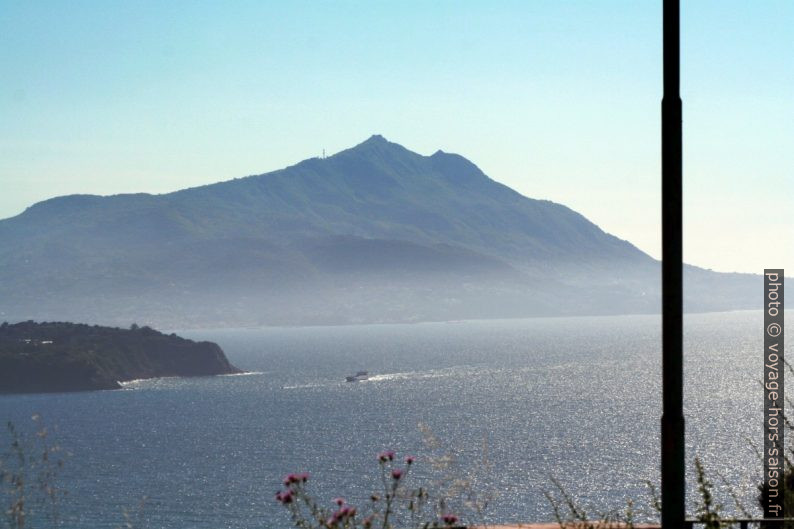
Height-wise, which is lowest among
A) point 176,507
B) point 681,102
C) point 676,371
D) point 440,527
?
point 176,507

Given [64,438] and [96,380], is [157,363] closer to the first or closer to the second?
[96,380]

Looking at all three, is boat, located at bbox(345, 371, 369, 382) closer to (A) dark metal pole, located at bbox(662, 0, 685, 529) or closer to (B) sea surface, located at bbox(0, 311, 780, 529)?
(B) sea surface, located at bbox(0, 311, 780, 529)

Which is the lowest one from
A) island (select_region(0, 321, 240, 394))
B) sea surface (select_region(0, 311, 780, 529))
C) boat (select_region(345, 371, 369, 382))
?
sea surface (select_region(0, 311, 780, 529))

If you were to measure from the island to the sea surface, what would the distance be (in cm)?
470

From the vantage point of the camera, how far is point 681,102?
17.7ft

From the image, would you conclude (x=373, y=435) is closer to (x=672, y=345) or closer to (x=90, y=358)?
(x=90, y=358)

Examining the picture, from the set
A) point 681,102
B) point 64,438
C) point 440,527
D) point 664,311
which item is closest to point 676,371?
point 664,311

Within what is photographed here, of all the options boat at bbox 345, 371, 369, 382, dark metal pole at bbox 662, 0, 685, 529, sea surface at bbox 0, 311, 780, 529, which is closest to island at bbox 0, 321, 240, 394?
sea surface at bbox 0, 311, 780, 529

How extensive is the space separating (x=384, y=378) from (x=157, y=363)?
3562cm

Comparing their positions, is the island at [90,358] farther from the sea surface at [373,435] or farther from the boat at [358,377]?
the boat at [358,377]

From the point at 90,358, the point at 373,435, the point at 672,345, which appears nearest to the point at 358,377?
the point at 90,358

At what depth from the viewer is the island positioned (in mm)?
136000

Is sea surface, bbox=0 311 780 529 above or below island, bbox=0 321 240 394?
below

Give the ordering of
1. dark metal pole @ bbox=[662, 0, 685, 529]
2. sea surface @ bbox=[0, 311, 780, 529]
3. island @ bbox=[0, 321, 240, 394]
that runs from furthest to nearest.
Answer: island @ bbox=[0, 321, 240, 394]
sea surface @ bbox=[0, 311, 780, 529]
dark metal pole @ bbox=[662, 0, 685, 529]
